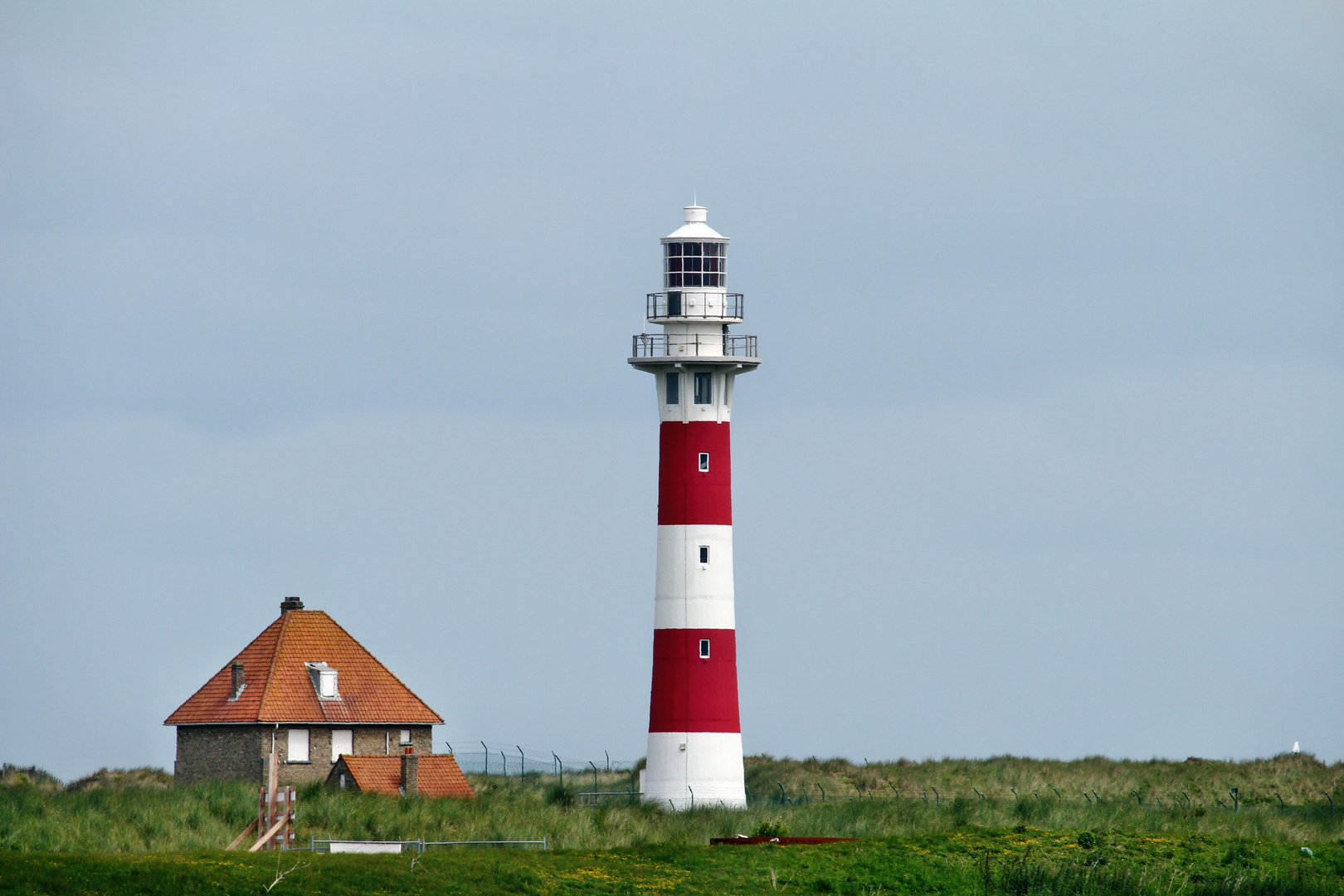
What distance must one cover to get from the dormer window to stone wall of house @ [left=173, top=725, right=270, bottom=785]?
2.17 m

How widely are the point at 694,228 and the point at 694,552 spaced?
849cm

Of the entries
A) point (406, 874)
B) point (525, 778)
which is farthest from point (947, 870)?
point (525, 778)

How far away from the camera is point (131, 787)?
54.2m

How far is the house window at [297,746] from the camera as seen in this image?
2174 inches

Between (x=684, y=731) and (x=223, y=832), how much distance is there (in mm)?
12076

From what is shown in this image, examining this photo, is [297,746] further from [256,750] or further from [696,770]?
[696,770]

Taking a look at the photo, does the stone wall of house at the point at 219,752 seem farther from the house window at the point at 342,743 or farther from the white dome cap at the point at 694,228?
the white dome cap at the point at 694,228

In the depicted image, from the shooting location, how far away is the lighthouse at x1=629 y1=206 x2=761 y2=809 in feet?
170

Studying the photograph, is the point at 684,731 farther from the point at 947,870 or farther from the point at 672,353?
the point at 947,870

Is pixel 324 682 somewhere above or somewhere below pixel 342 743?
above

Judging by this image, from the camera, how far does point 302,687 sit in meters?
56.8

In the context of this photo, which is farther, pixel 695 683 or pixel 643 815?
pixel 695 683

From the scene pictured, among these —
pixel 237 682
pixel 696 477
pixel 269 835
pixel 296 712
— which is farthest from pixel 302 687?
pixel 269 835

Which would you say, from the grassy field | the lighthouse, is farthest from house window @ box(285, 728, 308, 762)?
the lighthouse
